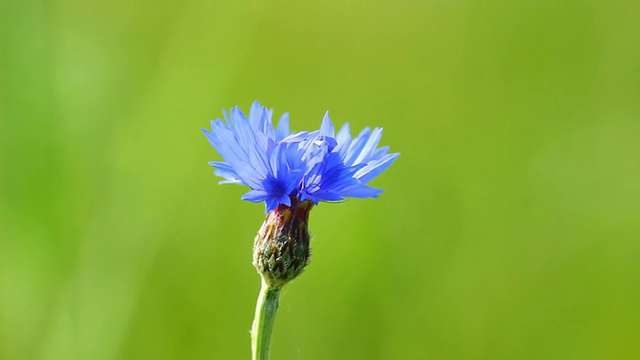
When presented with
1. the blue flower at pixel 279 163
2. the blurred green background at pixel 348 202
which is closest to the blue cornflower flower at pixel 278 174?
the blue flower at pixel 279 163

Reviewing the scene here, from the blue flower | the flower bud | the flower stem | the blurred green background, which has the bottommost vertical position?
the flower stem

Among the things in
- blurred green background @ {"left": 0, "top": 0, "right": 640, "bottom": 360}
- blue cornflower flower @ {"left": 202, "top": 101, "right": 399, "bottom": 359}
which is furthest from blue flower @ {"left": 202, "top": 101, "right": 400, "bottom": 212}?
blurred green background @ {"left": 0, "top": 0, "right": 640, "bottom": 360}

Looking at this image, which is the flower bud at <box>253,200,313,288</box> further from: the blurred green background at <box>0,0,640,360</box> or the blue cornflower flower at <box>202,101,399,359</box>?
the blurred green background at <box>0,0,640,360</box>

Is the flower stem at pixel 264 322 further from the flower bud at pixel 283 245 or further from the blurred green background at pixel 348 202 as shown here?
the blurred green background at pixel 348 202

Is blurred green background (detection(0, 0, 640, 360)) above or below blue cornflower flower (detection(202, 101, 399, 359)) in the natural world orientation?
above

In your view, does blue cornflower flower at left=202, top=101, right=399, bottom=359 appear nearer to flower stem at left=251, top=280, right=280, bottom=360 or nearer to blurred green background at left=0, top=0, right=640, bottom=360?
flower stem at left=251, top=280, right=280, bottom=360

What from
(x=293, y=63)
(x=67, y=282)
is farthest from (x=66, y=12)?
(x=67, y=282)

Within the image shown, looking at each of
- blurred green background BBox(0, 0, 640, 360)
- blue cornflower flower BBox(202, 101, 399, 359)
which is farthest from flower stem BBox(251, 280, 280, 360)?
blurred green background BBox(0, 0, 640, 360)

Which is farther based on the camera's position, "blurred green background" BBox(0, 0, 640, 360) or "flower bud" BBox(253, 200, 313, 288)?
"blurred green background" BBox(0, 0, 640, 360)
